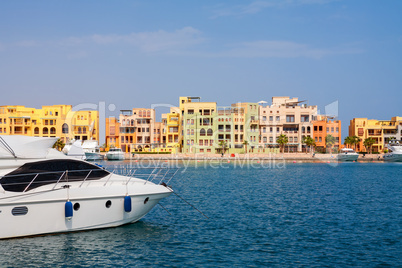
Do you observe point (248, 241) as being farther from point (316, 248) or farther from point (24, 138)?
point (24, 138)

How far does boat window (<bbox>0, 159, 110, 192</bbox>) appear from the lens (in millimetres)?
18844

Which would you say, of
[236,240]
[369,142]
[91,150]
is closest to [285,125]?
[369,142]

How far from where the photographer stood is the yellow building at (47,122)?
11794 centimetres

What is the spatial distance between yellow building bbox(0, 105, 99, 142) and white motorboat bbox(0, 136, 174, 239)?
100369mm

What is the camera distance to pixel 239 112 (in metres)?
116

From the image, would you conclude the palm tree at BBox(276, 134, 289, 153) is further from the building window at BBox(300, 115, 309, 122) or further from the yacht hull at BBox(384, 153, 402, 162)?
the yacht hull at BBox(384, 153, 402, 162)

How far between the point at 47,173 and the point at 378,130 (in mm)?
125879

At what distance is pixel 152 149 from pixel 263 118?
31104mm

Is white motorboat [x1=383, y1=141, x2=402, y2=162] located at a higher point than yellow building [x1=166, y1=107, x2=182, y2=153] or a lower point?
lower

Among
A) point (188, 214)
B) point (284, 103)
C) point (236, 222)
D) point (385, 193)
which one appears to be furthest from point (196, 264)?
point (284, 103)

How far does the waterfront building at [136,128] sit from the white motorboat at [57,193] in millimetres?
103128

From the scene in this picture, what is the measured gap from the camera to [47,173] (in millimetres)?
19734

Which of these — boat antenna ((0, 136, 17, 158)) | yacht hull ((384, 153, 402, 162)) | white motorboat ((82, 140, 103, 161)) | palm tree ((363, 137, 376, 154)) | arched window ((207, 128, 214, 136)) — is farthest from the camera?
palm tree ((363, 137, 376, 154))

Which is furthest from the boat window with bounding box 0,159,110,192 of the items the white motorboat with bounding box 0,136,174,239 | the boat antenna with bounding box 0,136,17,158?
the boat antenna with bounding box 0,136,17,158
